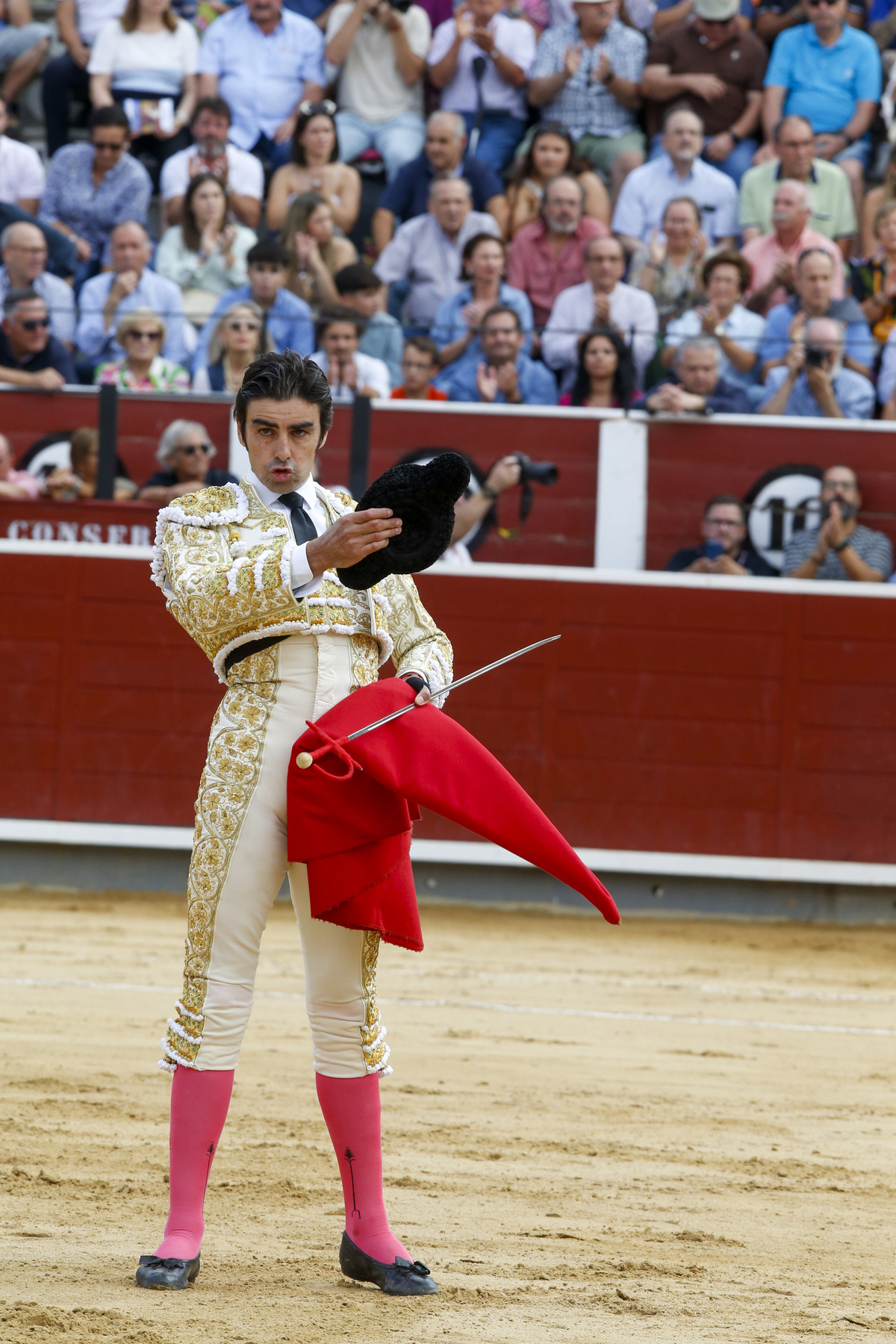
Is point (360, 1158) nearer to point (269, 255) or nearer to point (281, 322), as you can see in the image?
point (281, 322)

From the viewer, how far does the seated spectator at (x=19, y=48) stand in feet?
30.5

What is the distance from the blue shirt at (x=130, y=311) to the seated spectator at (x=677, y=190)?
2.08 metres

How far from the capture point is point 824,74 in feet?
27.3

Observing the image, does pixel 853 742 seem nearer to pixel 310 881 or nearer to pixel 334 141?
pixel 334 141

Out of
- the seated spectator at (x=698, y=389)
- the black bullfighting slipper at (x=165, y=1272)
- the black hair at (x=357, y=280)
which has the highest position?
the black hair at (x=357, y=280)

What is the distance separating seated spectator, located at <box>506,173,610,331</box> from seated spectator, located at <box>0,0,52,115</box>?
3.18 meters

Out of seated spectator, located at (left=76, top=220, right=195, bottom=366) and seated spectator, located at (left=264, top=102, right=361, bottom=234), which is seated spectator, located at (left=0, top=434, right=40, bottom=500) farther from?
seated spectator, located at (left=264, top=102, right=361, bottom=234)

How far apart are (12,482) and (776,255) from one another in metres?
3.56

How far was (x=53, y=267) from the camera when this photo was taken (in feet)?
26.7

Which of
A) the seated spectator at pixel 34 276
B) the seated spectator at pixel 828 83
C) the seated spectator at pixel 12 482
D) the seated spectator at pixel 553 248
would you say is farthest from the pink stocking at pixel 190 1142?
the seated spectator at pixel 828 83

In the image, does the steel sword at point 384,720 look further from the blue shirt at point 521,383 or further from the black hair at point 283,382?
the blue shirt at point 521,383

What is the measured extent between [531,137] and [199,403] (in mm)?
2309

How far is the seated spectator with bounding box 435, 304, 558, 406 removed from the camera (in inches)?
289

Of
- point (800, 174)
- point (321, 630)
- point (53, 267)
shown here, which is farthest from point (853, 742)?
point (321, 630)
